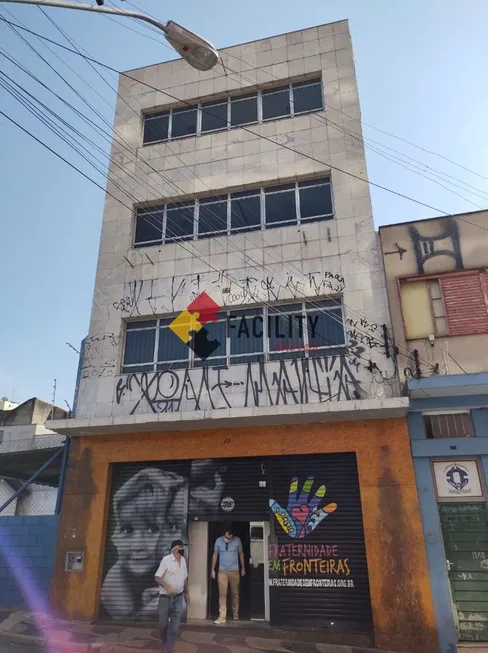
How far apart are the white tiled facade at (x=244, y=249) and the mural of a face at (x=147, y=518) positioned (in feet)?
5.21

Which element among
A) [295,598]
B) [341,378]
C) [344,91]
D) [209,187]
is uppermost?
[344,91]

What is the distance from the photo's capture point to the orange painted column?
27.0ft

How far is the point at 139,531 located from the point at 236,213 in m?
8.09

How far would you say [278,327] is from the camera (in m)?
10.8

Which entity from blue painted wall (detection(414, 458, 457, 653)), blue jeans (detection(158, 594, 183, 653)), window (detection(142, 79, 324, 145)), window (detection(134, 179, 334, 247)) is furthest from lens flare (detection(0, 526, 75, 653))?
window (detection(142, 79, 324, 145))

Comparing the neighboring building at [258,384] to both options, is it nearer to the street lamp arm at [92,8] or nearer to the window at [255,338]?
the window at [255,338]

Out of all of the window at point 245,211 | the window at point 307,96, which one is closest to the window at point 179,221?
the window at point 245,211

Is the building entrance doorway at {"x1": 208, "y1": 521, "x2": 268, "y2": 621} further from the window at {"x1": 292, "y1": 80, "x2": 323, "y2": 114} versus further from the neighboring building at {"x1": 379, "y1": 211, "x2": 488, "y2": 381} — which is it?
the window at {"x1": 292, "y1": 80, "x2": 323, "y2": 114}

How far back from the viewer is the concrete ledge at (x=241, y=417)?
8984 mm

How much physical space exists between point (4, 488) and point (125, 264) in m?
13.7

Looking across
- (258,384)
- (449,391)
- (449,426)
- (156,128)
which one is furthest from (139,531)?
(156,128)

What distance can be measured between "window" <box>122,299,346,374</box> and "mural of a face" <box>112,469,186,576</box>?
2.61 metres

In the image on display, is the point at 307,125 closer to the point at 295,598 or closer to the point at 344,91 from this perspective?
the point at 344,91

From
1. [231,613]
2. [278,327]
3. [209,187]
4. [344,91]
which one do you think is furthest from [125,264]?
[231,613]
